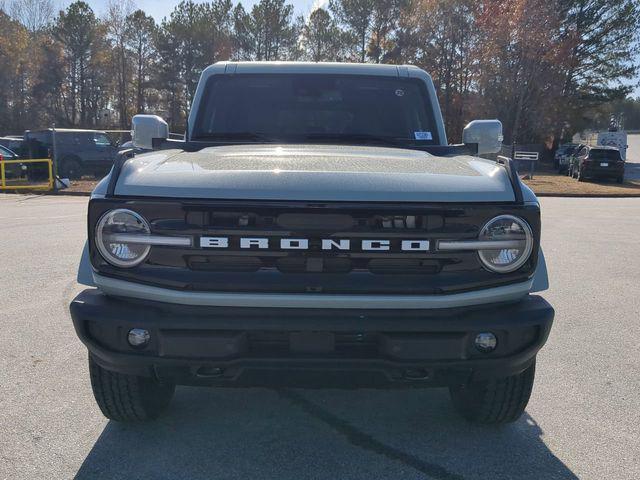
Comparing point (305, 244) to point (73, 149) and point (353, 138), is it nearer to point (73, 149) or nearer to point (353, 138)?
point (353, 138)

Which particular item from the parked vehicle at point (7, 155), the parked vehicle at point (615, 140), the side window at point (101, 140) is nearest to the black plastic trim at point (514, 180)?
the side window at point (101, 140)

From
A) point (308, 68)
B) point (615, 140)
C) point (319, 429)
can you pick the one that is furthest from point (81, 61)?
point (319, 429)

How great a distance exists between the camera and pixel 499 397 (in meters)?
3.06

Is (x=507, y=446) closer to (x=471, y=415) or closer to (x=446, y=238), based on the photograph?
(x=471, y=415)

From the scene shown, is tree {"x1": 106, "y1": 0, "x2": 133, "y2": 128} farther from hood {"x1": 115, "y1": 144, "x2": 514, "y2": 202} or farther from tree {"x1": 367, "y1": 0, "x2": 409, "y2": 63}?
hood {"x1": 115, "y1": 144, "x2": 514, "y2": 202}

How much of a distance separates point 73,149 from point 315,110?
64.8 ft

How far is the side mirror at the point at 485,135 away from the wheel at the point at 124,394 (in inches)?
103

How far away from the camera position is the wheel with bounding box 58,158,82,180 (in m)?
21.7

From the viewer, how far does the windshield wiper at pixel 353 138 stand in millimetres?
4070

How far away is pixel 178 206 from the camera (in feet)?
8.20

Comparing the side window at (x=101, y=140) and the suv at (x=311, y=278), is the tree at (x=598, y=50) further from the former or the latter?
the suv at (x=311, y=278)

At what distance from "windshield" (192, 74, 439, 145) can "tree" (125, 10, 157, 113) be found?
54.1 meters

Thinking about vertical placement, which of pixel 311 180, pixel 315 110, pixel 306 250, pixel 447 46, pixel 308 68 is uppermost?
pixel 447 46

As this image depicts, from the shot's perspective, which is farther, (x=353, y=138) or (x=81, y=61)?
(x=81, y=61)
